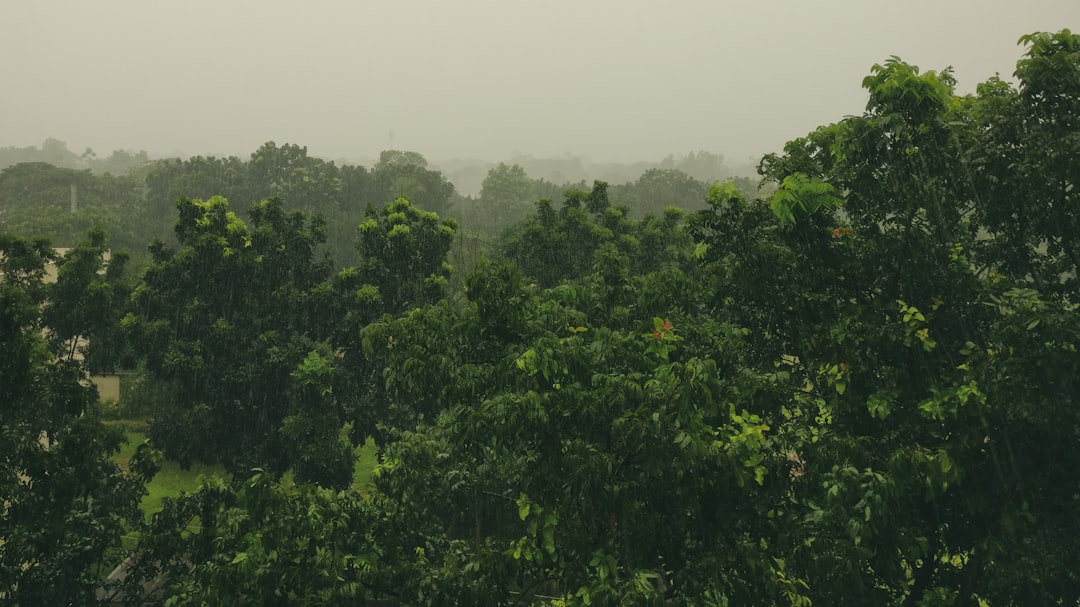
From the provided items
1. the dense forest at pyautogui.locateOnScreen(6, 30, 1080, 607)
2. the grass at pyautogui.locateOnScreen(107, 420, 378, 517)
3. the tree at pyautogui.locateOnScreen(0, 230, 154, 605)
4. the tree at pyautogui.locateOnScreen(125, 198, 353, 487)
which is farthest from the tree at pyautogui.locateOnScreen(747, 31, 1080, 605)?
the grass at pyautogui.locateOnScreen(107, 420, 378, 517)

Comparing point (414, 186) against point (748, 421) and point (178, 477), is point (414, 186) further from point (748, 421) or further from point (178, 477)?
point (748, 421)

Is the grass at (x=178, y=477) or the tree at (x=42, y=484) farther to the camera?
the grass at (x=178, y=477)

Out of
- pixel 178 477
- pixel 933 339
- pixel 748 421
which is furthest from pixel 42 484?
pixel 178 477

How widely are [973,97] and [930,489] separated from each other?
4.74 metres

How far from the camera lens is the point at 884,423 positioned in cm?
672

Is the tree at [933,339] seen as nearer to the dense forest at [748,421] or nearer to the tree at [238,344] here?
the dense forest at [748,421]

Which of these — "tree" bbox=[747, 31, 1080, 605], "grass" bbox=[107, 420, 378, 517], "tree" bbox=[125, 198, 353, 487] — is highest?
"tree" bbox=[747, 31, 1080, 605]

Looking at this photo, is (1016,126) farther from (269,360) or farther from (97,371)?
(97,371)

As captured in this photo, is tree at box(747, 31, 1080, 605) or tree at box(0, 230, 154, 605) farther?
tree at box(0, 230, 154, 605)

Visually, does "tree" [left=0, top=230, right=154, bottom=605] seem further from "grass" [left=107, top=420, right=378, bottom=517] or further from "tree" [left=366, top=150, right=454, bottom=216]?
"tree" [left=366, top=150, right=454, bottom=216]

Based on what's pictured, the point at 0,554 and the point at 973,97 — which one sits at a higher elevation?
the point at 973,97

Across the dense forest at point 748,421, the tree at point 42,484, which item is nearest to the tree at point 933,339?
the dense forest at point 748,421

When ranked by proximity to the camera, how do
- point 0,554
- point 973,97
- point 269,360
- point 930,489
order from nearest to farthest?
1. point 930,489
2. point 0,554
3. point 973,97
4. point 269,360

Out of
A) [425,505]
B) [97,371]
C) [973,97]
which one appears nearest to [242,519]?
[425,505]
